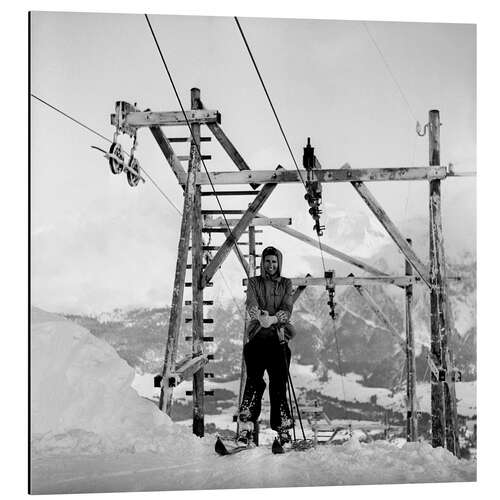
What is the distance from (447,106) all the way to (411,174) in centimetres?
69

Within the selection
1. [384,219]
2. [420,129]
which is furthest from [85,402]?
[420,129]

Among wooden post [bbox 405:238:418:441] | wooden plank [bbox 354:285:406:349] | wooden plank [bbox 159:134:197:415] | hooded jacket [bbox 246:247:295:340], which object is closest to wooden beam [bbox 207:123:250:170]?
wooden plank [bbox 159:134:197:415]

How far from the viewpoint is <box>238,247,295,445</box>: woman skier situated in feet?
17.6

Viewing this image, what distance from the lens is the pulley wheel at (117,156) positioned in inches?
200

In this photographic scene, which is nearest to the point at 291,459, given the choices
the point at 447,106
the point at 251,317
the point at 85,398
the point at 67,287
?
the point at 251,317

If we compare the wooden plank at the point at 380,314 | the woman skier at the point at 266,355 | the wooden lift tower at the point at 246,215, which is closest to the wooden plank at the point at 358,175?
the wooden lift tower at the point at 246,215

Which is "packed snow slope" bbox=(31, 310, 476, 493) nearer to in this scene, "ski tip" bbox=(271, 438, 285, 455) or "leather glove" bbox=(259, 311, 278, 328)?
"ski tip" bbox=(271, 438, 285, 455)

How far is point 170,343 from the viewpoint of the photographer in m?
5.26

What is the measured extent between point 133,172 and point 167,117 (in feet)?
1.69

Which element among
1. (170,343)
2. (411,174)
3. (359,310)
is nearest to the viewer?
(170,343)

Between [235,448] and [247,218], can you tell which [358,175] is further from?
[235,448]

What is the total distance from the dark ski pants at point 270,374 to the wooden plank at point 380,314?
4.64 ft

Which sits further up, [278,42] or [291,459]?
[278,42]

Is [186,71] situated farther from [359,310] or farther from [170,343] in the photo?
[359,310]
